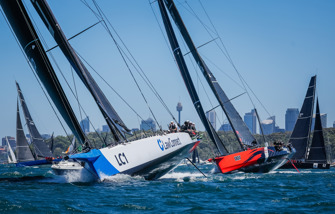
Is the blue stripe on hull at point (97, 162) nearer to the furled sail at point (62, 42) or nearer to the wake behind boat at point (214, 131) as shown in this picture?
the furled sail at point (62, 42)

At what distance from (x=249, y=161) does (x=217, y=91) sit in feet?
15.3

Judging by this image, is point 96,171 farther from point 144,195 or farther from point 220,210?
point 220,210

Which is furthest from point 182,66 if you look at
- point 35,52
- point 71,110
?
point 35,52

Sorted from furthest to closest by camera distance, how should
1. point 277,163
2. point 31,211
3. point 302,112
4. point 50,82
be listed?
point 302,112, point 277,163, point 50,82, point 31,211

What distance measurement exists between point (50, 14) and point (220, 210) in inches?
324

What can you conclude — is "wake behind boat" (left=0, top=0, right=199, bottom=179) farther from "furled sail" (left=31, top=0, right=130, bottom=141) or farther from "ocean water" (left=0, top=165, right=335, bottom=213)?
"ocean water" (left=0, top=165, right=335, bottom=213)

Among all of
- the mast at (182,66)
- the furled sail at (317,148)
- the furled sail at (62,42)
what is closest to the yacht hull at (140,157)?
the furled sail at (62,42)

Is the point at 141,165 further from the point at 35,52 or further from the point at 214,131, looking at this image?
the point at 214,131

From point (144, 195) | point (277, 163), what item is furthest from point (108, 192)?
point (277, 163)

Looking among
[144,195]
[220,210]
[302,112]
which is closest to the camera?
[220,210]

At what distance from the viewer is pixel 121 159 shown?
1295 centimetres

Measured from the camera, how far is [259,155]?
21969 millimetres

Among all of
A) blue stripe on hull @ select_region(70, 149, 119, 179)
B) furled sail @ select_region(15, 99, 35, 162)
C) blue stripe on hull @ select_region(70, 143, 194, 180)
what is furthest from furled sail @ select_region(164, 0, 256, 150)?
furled sail @ select_region(15, 99, 35, 162)

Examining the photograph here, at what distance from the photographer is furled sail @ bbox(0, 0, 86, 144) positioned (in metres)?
13.0
